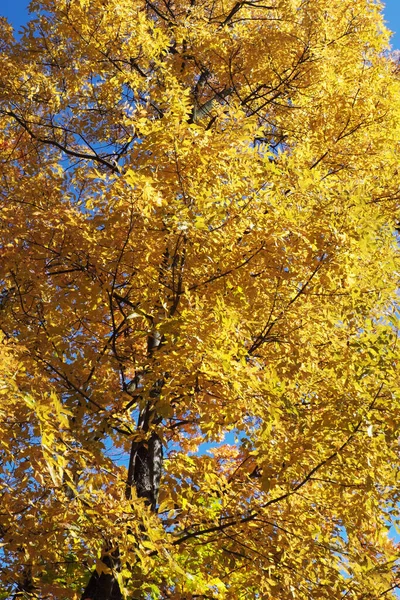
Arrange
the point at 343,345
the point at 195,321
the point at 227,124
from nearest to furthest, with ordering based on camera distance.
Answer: the point at 195,321
the point at 343,345
the point at 227,124

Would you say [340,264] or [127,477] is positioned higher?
[340,264]

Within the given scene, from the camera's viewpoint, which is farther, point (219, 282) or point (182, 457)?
point (182, 457)

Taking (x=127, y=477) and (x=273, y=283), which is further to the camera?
(x=127, y=477)

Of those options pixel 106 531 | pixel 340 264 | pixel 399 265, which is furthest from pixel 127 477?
pixel 399 265

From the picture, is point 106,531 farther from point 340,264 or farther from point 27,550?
point 340,264

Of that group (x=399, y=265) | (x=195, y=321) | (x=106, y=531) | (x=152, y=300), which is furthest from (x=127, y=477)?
(x=399, y=265)

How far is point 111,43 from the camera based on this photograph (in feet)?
21.0

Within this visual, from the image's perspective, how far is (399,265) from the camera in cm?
398

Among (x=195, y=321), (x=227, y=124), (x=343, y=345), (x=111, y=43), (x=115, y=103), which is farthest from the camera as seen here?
(x=115, y=103)

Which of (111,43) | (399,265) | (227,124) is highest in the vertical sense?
(111,43)

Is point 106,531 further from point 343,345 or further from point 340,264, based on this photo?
point 340,264

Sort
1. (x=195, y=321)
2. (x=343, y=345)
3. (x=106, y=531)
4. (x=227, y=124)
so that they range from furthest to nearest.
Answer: (x=227, y=124) → (x=343, y=345) → (x=106, y=531) → (x=195, y=321)

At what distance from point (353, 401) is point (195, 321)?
119 centimetres

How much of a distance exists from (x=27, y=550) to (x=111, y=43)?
5.47m
